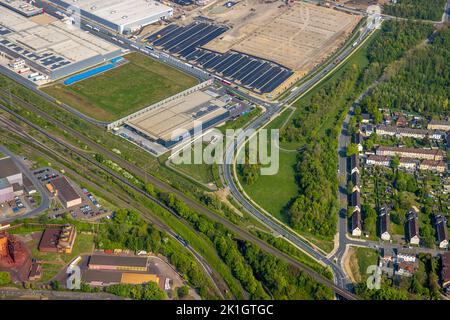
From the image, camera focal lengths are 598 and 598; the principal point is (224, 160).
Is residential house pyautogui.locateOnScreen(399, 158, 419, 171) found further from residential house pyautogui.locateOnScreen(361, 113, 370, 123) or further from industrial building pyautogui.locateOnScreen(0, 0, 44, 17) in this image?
industrial building pyautogui.locateOnScreen(0, 0, 44, 17)

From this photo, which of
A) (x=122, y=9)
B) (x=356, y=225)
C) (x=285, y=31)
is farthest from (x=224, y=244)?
(x=122, y=9)

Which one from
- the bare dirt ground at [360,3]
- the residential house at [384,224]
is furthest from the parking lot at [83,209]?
the bare dirt ground at [360,3]

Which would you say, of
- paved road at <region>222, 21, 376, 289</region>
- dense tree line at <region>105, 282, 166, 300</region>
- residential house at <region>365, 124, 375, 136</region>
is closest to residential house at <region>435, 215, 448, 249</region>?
paved road at <region>222, 21, 376, 289</region>

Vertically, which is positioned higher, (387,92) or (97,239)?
(387,92)

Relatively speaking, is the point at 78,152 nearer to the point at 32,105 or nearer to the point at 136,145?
the point at 136,145

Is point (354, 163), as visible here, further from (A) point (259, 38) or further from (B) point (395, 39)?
(B) point (395, 39)

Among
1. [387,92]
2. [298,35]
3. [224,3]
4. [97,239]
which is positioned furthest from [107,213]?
[224,3]

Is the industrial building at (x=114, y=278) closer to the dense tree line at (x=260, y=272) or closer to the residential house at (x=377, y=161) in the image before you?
the dense tree line at (x=260, y=272)

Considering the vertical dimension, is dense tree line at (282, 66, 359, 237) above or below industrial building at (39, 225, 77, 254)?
above
